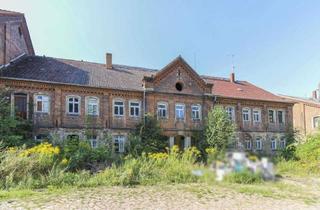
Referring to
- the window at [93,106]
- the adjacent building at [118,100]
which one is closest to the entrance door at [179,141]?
the adjacent building at [118,100]

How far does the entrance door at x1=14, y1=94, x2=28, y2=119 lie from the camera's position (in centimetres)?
2605

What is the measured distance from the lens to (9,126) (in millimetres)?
23016

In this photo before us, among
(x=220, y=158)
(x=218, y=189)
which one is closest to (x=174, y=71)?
(x=218, y=189)

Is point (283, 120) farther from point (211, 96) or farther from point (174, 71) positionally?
point (174, 71)

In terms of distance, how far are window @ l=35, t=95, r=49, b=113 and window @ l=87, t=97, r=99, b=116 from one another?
3300 millimetres

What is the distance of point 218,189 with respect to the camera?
14.0 meters

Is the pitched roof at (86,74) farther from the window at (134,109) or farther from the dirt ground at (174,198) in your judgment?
the dirt ground at (174,198)

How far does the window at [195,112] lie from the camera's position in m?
32.3

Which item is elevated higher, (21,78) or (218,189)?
(21,78)

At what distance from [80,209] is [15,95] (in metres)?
18.1

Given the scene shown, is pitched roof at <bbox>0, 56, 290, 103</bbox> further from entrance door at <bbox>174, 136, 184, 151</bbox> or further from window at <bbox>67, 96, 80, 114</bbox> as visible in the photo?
entrance door at <bbox>174, 136, 184, 151</bbox>

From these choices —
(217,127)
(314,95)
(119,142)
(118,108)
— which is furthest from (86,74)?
(314,95)

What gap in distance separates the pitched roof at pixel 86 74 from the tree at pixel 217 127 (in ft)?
14.0

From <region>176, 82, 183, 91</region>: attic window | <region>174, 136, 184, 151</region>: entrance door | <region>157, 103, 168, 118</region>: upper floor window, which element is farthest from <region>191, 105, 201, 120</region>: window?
<region>157, 103, 168, 118</region>: upper floor window
